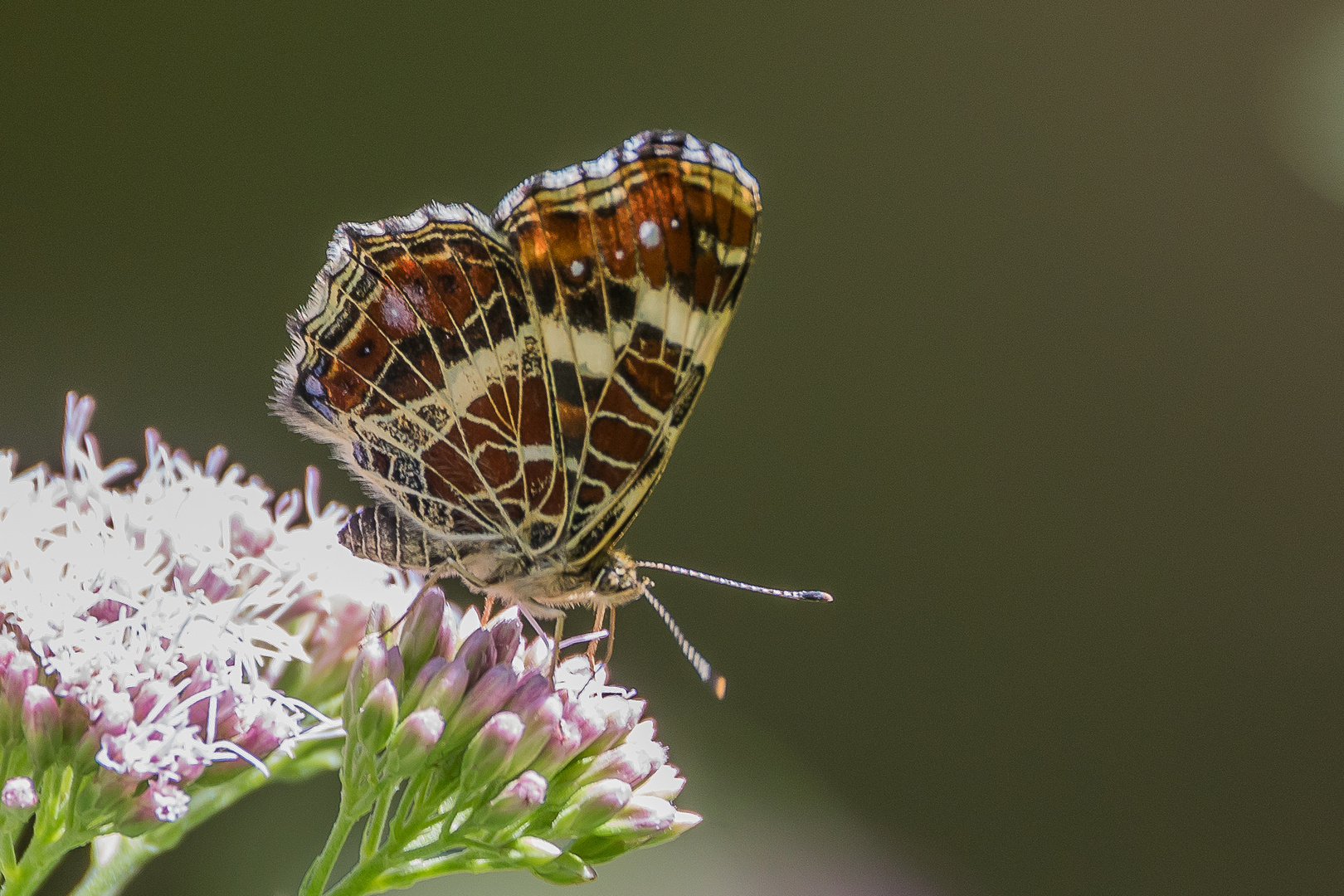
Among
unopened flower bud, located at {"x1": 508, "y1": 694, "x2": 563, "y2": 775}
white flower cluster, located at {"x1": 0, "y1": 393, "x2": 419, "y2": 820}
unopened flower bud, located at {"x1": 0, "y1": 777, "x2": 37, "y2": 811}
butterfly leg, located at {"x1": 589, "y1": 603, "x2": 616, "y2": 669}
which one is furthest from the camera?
butterfly leg, located at {"x1": 589, "y1": 603, "x2": 616, "y2": 669}

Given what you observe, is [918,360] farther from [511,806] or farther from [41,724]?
[41,724]

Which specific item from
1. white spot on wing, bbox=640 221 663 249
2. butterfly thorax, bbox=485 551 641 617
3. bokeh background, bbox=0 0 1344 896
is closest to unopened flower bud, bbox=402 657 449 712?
butterfly thorax, bbox=485 551 641 617

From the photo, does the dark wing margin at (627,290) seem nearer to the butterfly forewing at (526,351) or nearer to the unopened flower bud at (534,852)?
the butterfly forewing at (526,351)

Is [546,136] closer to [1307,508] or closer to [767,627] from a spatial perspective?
[767,627]

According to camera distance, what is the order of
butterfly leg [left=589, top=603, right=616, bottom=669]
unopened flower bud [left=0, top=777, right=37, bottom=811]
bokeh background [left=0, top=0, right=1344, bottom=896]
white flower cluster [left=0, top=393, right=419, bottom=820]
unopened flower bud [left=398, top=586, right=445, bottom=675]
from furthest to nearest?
bokeh background [left=0, top=0, right=1344, bottom=896] < butterfly leg [left=589, top=603, right=616, bottom=669] < unopened flower bud [left=398, top=586, right=445, bottom=675] < white flower cluster [left=0, top=393, right=419, bottom=820] < unopened flower bud [left=0, top=777, right=37, bottom=811]

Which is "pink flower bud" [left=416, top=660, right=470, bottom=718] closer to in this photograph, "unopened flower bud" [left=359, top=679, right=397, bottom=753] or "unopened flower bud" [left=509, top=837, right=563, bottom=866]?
"unopened flower bud" [left=359, top=679, right=397, bottom=753]

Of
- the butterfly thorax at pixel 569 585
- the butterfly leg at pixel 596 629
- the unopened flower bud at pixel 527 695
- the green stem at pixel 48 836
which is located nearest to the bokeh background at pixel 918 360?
the butterfly leg at pixel 596 629

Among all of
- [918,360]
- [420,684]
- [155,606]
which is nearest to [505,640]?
[420,684]

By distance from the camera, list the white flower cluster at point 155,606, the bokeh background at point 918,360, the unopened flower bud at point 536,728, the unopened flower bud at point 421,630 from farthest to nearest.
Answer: the bokeh background at point 918,360
the unopened flower bud at point 421,630
the unopened flower bud at point 536,728
the white flower cluster at point 155,606
